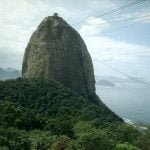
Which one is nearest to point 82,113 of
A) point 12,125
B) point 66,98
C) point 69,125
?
point 66,98

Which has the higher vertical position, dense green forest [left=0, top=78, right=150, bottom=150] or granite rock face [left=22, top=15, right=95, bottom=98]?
granite rock face [left=22, top=15, right=95, bottom=98]

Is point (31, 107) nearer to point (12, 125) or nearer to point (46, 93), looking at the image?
point (46, 93)

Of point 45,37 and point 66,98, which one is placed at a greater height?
point 45,37

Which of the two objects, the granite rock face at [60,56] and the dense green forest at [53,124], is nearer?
the dense green forest at [53,124]

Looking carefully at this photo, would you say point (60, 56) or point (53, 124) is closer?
point (53, 124)

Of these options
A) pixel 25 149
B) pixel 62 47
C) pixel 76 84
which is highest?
pixel 62 47
